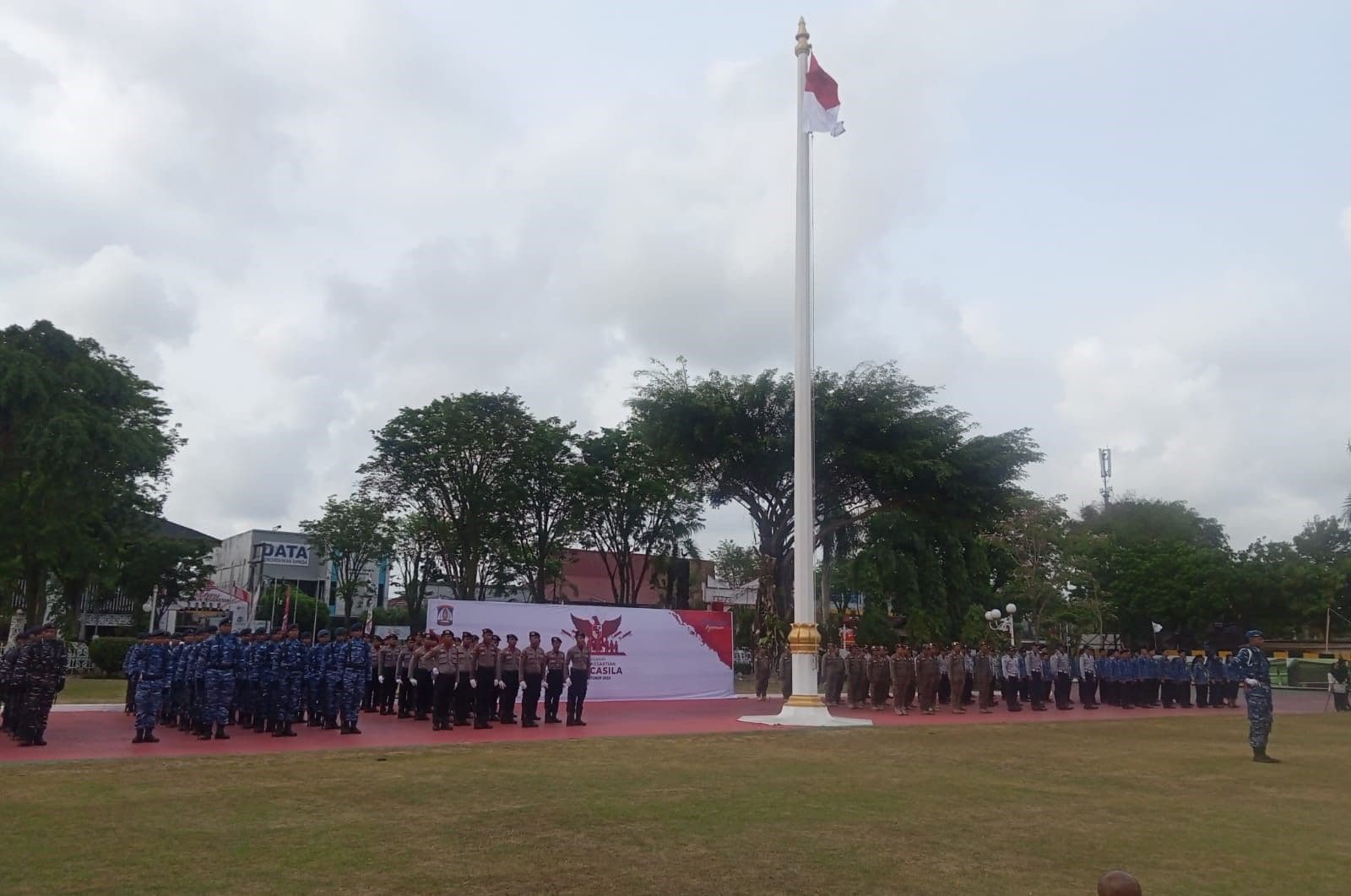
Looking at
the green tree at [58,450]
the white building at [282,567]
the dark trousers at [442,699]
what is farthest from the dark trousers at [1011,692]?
the white building at [282,567]

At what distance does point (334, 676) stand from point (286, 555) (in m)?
46.9

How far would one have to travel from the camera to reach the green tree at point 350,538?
132 feet

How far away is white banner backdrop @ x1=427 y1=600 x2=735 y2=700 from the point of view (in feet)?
67.8

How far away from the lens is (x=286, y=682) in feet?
44.7

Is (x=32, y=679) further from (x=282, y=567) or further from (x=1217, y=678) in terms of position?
(x=282, y=567)

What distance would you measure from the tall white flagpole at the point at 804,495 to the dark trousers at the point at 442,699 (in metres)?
5.32

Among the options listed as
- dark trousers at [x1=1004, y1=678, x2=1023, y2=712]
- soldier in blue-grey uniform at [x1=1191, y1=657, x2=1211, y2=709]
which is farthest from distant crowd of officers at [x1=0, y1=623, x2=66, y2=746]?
soldier in blue-grey uniform at [x1=1191, y1=657, x2=1211, y2=709]

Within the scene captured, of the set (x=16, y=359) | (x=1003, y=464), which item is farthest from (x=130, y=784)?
(x=1003, y=464)

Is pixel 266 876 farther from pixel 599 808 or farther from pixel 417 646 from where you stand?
pixel 417 646

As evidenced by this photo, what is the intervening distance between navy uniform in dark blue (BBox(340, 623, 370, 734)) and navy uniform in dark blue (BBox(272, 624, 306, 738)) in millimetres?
607

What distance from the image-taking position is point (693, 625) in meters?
24.6

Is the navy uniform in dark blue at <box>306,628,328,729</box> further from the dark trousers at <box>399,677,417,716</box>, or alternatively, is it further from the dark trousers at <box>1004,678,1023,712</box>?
the dark trousers at <box>1004,678,1023,712</box>

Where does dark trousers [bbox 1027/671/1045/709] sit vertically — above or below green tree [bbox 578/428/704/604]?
below

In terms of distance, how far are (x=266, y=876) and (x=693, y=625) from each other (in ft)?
63.3
